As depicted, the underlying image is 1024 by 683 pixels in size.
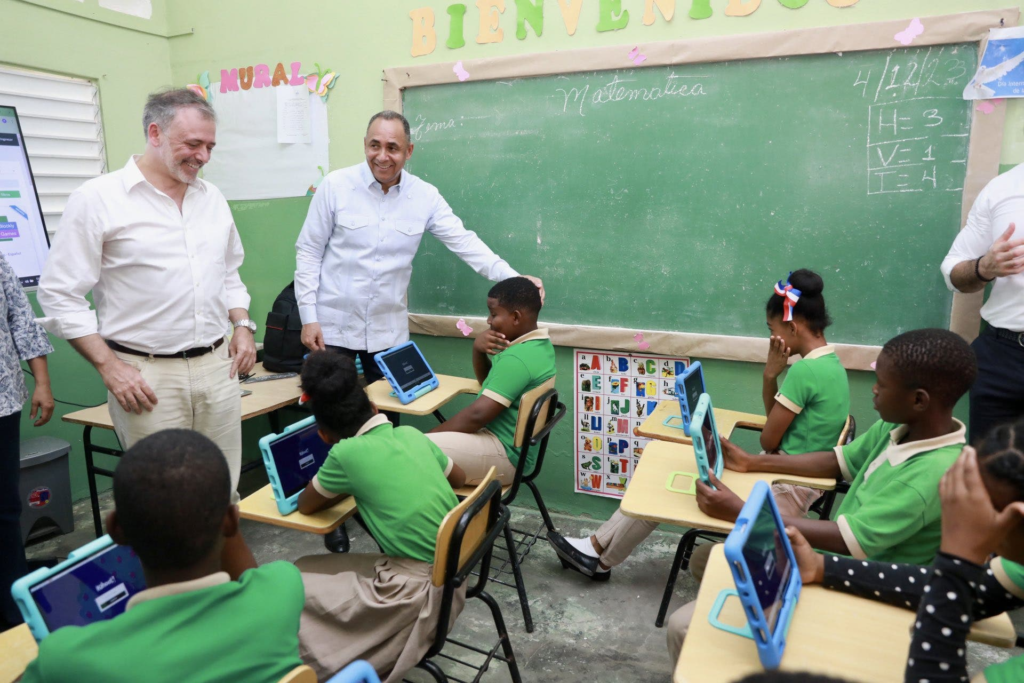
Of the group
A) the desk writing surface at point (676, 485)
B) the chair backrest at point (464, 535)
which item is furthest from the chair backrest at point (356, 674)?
the desk writing surface at point (676, 485)

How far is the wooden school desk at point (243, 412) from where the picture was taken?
2670 mm

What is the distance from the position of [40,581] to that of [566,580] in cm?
197

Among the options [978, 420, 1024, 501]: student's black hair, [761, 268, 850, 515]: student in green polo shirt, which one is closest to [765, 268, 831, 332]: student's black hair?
[761, 268, 850, 515]: student in green polo shirt

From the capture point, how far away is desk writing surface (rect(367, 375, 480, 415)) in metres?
2.67

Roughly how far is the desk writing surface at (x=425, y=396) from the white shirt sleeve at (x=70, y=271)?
39.1 inches

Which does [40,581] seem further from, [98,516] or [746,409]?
[746,409]

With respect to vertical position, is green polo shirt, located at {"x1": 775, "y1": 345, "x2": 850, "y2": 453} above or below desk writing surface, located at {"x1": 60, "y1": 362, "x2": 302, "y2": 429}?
above

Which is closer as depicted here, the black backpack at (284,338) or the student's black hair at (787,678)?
the student's black hair at (787,678)

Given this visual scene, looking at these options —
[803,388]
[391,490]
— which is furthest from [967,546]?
[391,490]

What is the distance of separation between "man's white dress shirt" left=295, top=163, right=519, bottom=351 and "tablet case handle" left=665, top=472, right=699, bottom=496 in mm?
1361

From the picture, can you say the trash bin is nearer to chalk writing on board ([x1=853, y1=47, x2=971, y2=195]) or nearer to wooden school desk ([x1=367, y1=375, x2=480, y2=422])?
wooden school desk ([x1=367, y1=375, x2=480, y2=422])

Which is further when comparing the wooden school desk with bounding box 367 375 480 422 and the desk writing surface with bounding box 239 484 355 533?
the wooden school desk with bounding box 367 375 480 422

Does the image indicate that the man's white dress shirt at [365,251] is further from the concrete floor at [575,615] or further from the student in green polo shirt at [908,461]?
the student in green polo shirt at [908,461]

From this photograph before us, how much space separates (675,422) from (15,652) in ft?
6.44
